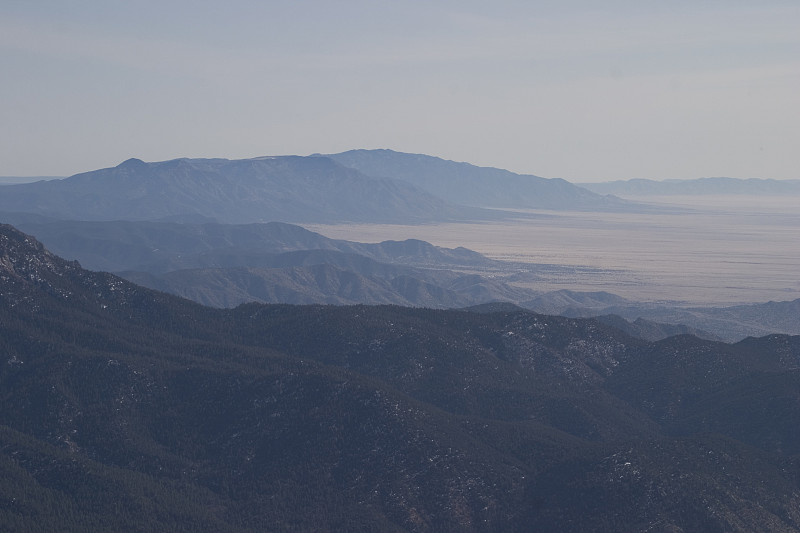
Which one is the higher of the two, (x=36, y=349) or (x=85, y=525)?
(x=36, y=349)

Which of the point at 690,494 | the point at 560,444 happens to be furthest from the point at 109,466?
the point at 690,494

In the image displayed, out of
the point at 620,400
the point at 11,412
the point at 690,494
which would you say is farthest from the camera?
the point at 620,400

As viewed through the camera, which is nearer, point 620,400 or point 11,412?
point 11,412

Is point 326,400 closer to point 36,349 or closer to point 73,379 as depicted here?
point 73,379

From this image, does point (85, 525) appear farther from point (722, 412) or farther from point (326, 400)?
point (722, 412)

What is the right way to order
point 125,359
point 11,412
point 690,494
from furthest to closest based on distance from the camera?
point 125,359, point 11,412, point 690,494

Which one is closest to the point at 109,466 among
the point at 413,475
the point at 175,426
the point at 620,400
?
the point at 175,426
